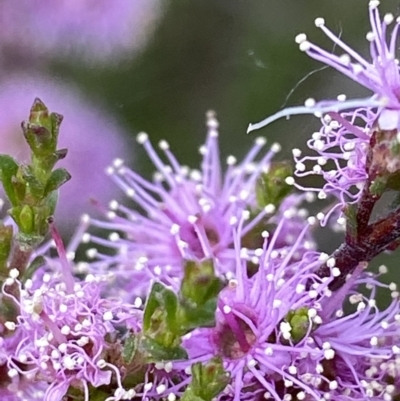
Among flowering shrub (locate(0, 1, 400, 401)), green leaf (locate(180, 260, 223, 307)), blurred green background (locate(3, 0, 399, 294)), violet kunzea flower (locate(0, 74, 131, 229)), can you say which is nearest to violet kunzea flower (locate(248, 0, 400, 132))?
flowering shrub (locate(0, 1, 400, 401))

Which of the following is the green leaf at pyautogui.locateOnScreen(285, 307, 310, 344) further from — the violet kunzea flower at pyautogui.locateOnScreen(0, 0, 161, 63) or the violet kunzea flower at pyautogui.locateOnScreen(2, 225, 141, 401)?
the violet kunzea flower at pyautogui.locateOnScreen(0, 0, 161, 63)

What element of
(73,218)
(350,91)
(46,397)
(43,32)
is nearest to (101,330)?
(46,397)

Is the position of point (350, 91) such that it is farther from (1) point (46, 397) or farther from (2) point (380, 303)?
(1) point (46, 397)

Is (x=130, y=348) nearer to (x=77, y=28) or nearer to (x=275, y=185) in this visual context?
(x=275, y=185)

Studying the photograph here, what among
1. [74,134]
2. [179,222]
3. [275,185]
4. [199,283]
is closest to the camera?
[199,283]

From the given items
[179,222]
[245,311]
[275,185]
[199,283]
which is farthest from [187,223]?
[199,283]

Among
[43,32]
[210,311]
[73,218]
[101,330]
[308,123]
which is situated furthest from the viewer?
[43,32]
